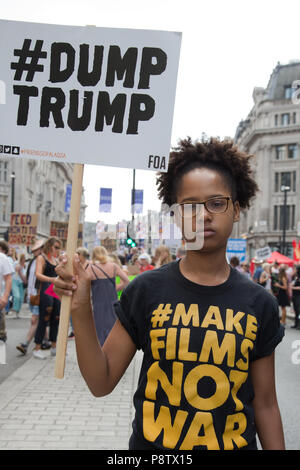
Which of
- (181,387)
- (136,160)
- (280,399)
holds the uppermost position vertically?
(136,160)

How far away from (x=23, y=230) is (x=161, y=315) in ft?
57.7

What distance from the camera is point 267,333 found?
6.48ft

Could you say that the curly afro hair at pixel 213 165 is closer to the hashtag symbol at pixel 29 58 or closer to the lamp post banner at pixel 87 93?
the lamp post banner at pixel 87 93

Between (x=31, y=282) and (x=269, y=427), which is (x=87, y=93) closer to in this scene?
(x=269, y=427)

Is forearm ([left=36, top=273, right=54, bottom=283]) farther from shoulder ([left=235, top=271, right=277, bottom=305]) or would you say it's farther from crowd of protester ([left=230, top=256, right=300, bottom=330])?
crowd of protester ([left=230, top=256, right=300, bottom=330])

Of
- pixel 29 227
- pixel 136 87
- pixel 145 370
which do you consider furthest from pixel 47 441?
pixel 29 227

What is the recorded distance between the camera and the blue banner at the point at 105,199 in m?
22.0

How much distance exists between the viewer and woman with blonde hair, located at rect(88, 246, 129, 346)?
7.35 metres

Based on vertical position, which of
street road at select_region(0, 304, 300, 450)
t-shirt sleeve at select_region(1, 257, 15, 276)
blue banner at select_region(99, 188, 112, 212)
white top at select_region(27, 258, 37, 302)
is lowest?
street road at select_region(0, 304, 300, 450)

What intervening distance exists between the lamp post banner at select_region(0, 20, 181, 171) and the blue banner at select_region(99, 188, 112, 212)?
19532mm

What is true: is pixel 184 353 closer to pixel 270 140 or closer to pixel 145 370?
pixel 145 370

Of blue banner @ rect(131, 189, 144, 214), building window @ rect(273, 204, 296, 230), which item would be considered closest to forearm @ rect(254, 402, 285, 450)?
blue banner @ rect(131, 189, 144, 214)

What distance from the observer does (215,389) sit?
1841 mm
